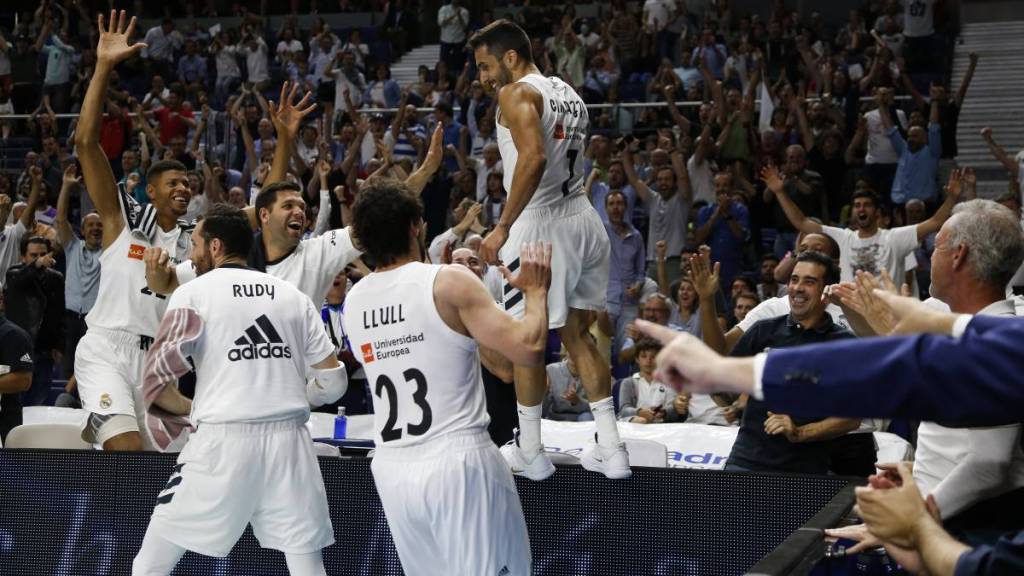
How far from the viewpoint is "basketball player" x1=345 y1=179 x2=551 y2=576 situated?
16.6ft

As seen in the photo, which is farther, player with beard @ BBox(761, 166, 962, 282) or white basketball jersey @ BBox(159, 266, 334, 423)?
player with beard @ BBox(761, 166, 962, 282)

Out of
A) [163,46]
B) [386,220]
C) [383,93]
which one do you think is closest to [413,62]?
[383,93]

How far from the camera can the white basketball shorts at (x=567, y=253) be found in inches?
258

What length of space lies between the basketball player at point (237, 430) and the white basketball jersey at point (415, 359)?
2.33 ft

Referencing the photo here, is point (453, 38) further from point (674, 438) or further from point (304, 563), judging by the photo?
point (304, 563)

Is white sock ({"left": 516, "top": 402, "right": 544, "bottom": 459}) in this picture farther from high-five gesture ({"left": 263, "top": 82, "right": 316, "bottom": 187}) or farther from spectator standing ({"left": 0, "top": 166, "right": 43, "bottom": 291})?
spectator standing ({"left": 0, "top": 166, "right": 43, "bottom": 291})

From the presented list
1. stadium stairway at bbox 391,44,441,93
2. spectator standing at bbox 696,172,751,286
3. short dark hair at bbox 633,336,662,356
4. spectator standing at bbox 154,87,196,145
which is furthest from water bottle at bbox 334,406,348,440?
stadium stairway at bbox 391,44,441,93

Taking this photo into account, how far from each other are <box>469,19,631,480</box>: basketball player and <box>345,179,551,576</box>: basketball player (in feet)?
3.76

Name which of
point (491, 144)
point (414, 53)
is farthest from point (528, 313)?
point (414, 53)

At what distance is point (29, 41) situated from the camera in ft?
77.6

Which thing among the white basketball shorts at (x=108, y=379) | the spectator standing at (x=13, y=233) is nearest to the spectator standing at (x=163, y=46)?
the spectator standing at (x=13, y=233)

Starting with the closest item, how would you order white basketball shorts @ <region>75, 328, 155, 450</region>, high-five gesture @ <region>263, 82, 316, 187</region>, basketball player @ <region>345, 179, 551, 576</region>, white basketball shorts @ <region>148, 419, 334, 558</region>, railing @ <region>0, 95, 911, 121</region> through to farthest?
basketball player @ <region>345, 179, 551, 576</region> < white basketball shorts @ <region>148, 419, 334, 558</region> < white basketball shorts @ <region>75, 328, 155, 450</region> < high-five gesture @ <region>263, 82, 316, 187</region> < railing @ <region>0, 95, 911, 121</region>

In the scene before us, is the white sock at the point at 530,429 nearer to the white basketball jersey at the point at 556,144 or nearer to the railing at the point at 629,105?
the white basketball jersey at the point at 556,144

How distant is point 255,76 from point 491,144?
25.9 feet
